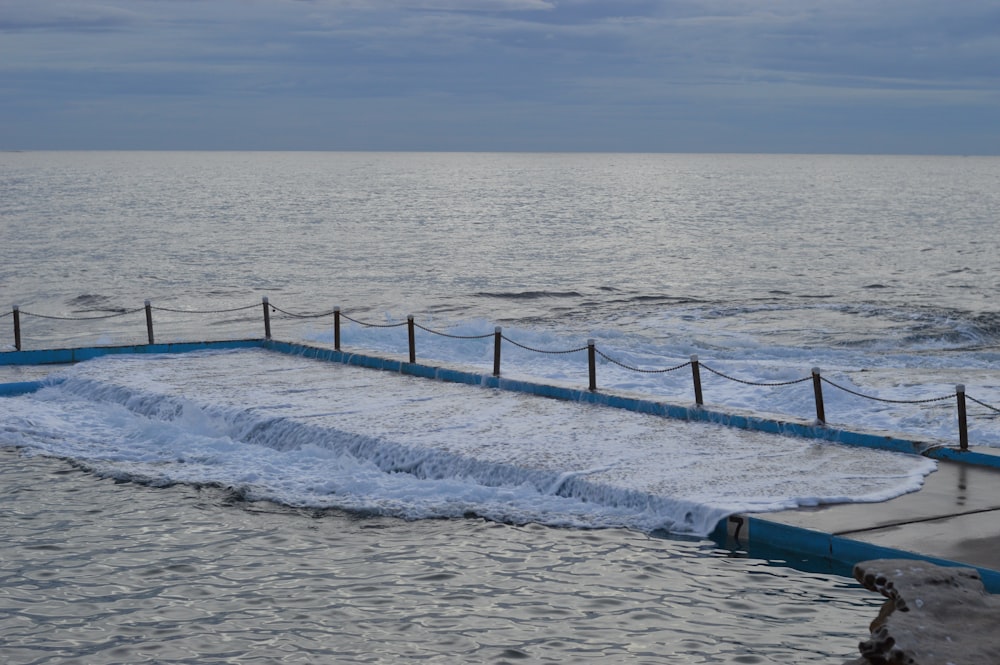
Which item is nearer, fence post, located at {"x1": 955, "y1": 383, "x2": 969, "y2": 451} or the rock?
the rock

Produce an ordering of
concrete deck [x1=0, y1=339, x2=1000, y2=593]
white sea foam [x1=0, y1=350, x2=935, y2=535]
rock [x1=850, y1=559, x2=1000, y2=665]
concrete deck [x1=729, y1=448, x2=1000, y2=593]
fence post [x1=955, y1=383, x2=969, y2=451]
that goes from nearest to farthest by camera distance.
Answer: rock [x1=850, y1=559, x2=1000, y2=665] → concrete deck [x1=729, y1=448, x2=1000, y2=593] → concrete deck [x1=0, y1=339, x2=1000, y2=593] → white sea foam [x1=0, y1=350, x2=935, y2=535] → fence post [x1=955, y1=383, x2=969, y2=451]

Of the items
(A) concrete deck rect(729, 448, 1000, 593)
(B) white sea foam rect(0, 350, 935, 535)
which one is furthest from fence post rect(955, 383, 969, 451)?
(A) concrete deck rect(729, 448, 1000, 593)

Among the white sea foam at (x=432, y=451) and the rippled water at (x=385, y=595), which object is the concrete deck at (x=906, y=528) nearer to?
the white sea foam at (x=432, y=451)

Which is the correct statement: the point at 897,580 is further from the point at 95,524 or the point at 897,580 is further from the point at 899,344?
the point at 899,344

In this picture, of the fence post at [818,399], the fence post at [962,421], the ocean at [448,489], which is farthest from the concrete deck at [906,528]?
the fence post at [818,399]

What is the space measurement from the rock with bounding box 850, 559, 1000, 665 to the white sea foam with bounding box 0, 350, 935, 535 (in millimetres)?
3811

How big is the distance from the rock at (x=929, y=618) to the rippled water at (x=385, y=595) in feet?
3.66

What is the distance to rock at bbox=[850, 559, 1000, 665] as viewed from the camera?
7.00 metres

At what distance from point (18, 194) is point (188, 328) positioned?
97.9m

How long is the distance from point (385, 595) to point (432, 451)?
4359 mm

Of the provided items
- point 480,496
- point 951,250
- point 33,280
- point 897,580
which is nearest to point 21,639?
point 480,496

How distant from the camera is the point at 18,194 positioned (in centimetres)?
12412

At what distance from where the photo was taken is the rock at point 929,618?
700cm

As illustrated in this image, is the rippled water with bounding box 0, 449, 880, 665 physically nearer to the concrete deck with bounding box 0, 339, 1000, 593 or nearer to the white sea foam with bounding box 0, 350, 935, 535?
the concrete deck with bounding box 0, 339, 1000, 593
